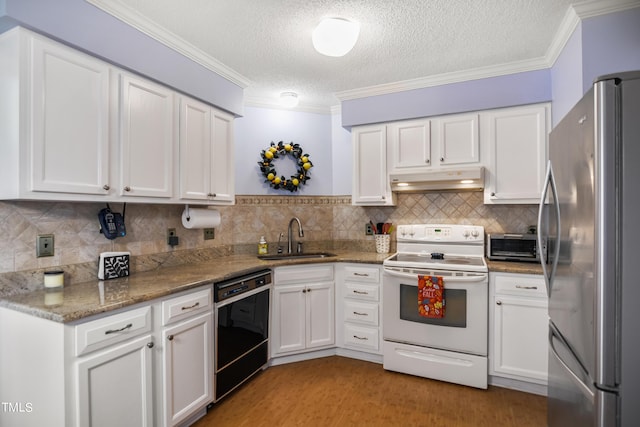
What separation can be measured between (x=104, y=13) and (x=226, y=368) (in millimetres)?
2259

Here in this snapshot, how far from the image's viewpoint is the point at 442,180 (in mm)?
2898

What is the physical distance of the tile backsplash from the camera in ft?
5.84

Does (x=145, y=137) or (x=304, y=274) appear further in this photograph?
(x=304, y=274)

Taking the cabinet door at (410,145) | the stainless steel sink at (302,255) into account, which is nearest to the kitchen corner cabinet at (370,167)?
the cabinet door at (410,145)

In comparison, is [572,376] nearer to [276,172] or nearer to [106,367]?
[106,367]

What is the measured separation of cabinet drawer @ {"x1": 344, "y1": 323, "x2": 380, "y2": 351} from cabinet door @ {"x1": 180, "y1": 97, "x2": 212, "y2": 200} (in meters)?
1.68

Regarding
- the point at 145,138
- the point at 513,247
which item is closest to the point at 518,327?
the point at 513,247

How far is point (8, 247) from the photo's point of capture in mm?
1718

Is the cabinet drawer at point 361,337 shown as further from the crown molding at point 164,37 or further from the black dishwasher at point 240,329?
the crown molding at point 164,37

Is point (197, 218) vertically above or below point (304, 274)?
above

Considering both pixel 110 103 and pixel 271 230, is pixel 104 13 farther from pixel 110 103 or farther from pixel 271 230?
pixel 271 230

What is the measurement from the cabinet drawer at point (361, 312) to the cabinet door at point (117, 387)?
5.53 feet

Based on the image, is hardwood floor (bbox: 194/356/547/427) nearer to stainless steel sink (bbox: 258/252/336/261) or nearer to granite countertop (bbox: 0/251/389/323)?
granite countertop (bbox: 0/251/389/323)

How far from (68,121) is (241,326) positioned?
5.35 ft
